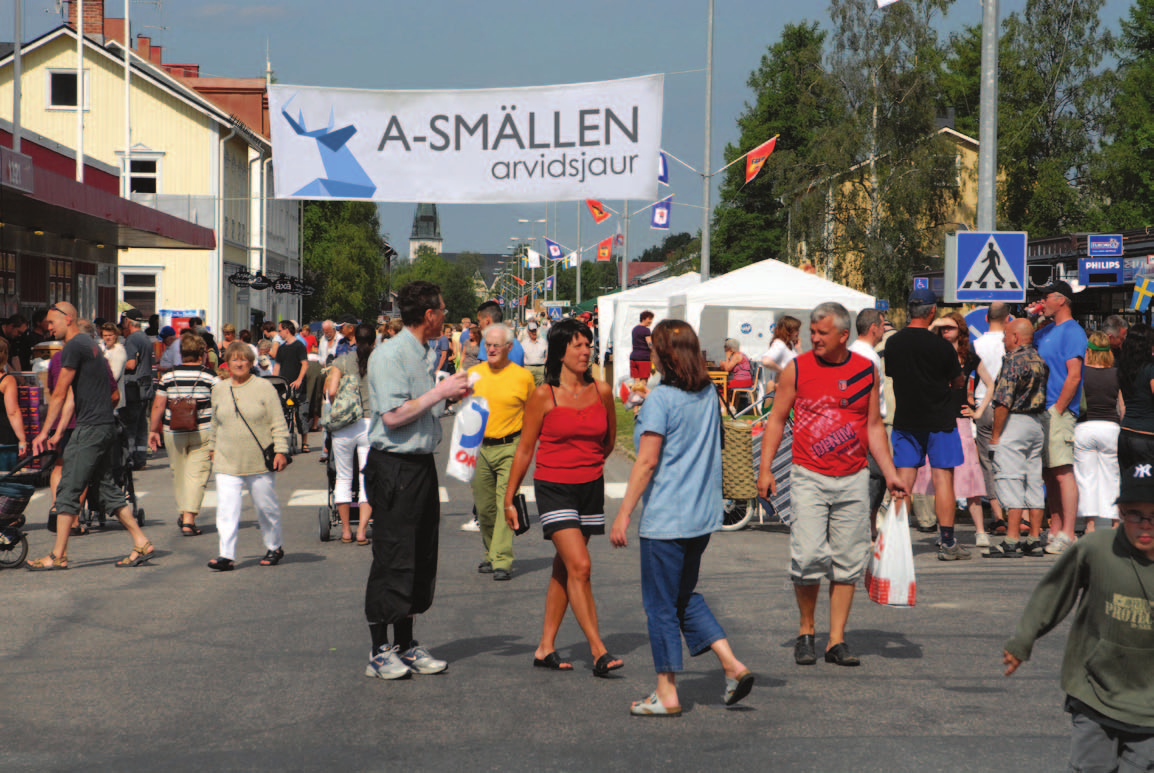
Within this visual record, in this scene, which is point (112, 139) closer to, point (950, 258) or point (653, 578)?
point (950, 258)

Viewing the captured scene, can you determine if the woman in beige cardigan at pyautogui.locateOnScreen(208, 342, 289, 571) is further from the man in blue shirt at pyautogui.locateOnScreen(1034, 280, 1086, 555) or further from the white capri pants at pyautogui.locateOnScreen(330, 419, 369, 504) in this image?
the man in blue shirt at pyautogui.locateOnScreen(1034, 280, 1086, 555)

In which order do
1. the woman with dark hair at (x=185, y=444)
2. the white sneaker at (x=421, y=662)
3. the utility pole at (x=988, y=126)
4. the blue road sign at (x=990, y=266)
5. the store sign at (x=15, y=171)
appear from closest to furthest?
the white sneaker at (x=421, y=662) < the woman with dark hair at (x=185, y=444) < the blue road sign at (x=990, y=266) < the utility pole at (x=988, y=126) < the store sign at (x=15, y=171)

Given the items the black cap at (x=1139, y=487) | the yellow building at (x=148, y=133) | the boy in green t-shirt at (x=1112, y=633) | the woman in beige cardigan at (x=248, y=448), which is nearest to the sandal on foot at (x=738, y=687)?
the boy in green t-shirt at (x=1112, y=633)

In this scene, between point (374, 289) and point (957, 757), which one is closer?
point (957, 757)

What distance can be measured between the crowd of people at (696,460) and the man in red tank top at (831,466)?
11 millimetres

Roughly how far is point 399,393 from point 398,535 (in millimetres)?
698

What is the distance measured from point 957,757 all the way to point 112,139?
50.2 metres

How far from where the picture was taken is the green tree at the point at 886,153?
179 feet

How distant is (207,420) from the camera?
13039mm

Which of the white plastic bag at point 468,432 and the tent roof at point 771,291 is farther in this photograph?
the tent roof at point 771,291

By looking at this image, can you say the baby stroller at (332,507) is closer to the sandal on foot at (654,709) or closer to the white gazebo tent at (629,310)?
the sandal on foot at (654,709)

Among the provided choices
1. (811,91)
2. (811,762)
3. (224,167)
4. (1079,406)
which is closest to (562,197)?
(1079,406)

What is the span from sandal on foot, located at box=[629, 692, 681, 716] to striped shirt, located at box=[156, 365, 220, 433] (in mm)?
7155

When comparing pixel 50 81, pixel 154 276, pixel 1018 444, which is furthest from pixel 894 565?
pixel 50 81
